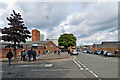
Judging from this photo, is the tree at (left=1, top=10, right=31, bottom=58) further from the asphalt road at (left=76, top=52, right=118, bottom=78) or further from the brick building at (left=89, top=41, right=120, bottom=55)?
the brick building at (left=89, top=41, right=120, bottom=55)

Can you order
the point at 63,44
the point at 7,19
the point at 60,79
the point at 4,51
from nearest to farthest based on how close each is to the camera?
1. the point at 60,79
2. the point at 7,19
3. the point at 4,51
4. the point at 63,44

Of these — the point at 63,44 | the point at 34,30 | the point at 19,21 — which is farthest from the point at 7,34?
the point at 63,44

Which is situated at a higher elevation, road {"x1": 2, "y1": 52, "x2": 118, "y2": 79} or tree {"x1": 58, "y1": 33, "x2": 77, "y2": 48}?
tree {"x1": 58, "y1": 33, "x2": 77, "y2": 48}

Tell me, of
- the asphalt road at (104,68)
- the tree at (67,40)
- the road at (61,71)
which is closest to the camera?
the road at (61,71)

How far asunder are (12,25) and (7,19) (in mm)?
1102

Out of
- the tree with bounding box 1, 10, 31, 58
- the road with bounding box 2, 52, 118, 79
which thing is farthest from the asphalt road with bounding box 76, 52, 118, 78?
the tree with bounding box 1, 10, 31, 58

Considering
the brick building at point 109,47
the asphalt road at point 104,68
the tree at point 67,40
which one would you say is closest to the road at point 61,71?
the asphalt road at point 104,68

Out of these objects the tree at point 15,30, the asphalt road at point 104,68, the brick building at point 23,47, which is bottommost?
the asphalt road at point 104,68

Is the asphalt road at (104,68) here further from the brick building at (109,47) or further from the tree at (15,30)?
the brick building at (109,47)

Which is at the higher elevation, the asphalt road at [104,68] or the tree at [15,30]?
the tree at [15,30]

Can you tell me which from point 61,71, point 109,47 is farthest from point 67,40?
point 61,71

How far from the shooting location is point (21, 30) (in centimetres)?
1553

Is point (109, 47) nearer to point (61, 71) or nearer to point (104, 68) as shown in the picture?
point (104, 68)

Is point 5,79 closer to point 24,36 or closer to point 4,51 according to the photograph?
point 24,36
